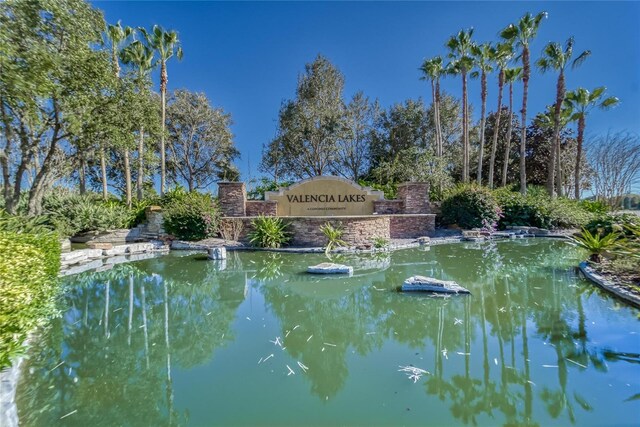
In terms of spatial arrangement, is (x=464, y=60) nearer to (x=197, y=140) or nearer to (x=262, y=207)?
(x=262, y=207)

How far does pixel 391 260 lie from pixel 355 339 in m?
5.08

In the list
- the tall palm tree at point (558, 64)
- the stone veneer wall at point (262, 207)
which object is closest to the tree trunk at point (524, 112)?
the tall palm tree at point (558, 64)

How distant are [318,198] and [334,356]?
9.99 m

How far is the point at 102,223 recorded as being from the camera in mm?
12836

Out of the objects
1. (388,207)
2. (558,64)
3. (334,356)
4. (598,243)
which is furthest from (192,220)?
(558,64)

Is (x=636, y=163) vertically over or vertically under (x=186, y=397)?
over

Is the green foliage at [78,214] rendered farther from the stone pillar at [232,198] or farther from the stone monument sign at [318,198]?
the stone monument sign at [318,198]

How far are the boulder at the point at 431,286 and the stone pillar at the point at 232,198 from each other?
8403 millimetres

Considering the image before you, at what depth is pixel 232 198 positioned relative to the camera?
12.5 meters

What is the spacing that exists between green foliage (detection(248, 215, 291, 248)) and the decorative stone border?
8017 mm

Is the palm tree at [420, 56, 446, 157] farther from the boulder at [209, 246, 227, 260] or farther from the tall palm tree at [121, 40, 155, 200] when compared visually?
the tall palm tree at [121, 40, 155, 200]

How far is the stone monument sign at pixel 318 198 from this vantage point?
13.1 meters

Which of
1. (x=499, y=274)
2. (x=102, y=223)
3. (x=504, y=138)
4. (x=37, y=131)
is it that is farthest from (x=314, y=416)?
(x=504, y=138)

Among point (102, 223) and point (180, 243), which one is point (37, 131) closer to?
point (102, 223)
